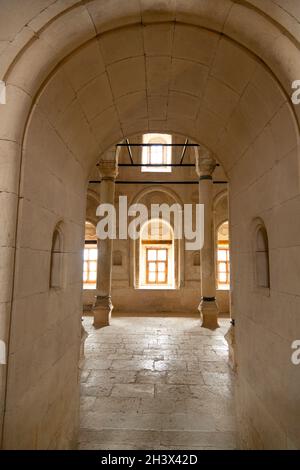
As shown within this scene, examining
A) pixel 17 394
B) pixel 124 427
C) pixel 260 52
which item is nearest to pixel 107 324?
pixel 124 427

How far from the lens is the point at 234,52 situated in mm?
2166

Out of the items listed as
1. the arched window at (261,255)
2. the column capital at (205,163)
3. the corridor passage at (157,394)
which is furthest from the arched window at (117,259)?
the arched window at (261,255)

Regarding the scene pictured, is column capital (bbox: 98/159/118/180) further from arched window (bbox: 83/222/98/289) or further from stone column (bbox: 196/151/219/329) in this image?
arched window (bbox: 83/222/98/289)

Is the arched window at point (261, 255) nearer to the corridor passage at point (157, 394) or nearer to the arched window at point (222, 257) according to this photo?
the corridor passage at point (157, 394)

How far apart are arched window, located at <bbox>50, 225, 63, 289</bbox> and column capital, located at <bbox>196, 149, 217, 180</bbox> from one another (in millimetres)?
7474

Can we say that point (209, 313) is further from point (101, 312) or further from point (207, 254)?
point (101, 312)

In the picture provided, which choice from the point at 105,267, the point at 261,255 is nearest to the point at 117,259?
the point at 105,267

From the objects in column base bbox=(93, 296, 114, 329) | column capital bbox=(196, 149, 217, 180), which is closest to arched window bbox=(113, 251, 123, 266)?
column base bbox=(93, 296, 114, 329)

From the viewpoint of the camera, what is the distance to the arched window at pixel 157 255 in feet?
40.1

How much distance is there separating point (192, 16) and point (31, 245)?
211 cm

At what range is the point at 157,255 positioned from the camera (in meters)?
12.6

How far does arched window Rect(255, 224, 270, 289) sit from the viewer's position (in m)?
2.85

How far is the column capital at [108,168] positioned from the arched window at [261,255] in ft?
24.7

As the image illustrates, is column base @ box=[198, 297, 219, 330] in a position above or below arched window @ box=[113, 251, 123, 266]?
below
